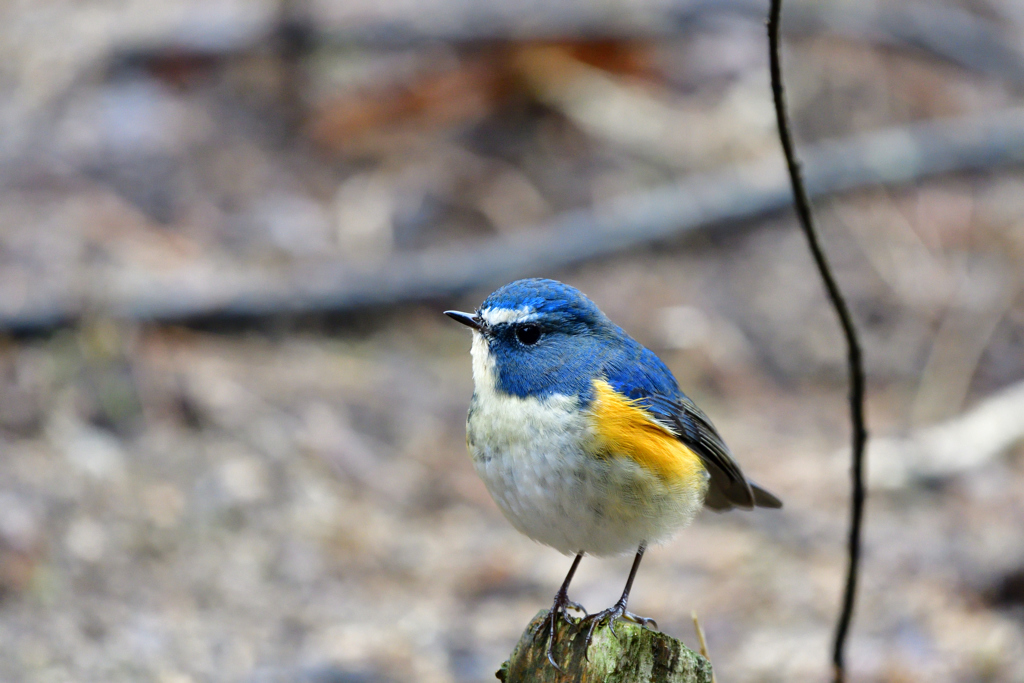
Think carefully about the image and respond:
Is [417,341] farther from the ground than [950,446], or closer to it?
farther from the ground

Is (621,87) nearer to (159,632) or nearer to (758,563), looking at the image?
(758,563)

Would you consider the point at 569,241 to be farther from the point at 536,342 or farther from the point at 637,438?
the point at 637,438

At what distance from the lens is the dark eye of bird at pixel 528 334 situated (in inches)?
142

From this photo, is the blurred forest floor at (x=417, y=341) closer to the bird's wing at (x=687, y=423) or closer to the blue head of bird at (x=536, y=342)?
the bird's wing at (x=687, y=423)

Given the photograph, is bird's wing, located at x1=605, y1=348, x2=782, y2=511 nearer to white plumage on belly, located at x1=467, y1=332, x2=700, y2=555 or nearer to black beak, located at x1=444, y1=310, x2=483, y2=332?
white plumage on belly, located at x1=467, y1=332, x2=700, y2=555

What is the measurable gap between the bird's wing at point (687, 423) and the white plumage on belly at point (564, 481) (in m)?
0.33

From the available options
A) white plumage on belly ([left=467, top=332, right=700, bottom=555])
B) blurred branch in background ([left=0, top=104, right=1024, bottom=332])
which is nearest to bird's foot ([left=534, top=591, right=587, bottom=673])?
white plumage on belly ([left=467, top=332, right=700, bottom=555])

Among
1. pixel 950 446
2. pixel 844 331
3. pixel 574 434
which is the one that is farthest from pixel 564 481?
pixel 950 446

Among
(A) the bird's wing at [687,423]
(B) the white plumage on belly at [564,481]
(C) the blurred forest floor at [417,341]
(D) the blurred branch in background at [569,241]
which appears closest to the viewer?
(B) the white plumage on belly at [564,481]

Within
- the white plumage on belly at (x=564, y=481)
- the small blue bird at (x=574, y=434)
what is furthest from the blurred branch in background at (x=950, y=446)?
the white plumage on belly at (x=564, y=481)

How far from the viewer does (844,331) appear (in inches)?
141

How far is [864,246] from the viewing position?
845cm

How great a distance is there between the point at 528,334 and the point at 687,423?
75 centimetres

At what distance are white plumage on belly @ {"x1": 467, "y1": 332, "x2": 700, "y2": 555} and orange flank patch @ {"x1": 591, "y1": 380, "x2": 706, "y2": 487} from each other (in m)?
0.03
